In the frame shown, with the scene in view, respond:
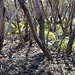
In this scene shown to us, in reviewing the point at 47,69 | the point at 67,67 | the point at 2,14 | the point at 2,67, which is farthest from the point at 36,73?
the point at 2,14

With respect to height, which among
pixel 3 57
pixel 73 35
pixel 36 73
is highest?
pixel 73 35

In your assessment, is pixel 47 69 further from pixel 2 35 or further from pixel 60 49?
A: pixel 60 49

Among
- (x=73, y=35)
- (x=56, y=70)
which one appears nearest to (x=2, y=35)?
(x=56, y=70)

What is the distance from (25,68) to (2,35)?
130 cm

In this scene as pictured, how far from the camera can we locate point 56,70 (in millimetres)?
3250

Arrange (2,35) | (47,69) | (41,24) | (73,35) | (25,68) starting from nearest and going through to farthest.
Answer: (2,35)
(47,69)
(25,68)
(73,35)
(41,24)

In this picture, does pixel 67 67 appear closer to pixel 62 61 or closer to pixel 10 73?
pixel 62 61

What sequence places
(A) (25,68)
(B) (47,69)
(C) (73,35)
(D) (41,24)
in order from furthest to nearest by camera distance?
(D) (41,24) < (C) (73,35) < (A) (25,68) < (B) (47,69)

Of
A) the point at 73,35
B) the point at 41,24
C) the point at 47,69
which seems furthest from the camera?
the point at 41,24

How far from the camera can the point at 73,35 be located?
4.33m

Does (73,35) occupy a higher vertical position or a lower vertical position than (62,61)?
higher

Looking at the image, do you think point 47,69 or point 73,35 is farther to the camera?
point 73,35

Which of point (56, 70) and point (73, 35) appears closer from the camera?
point (56, 70)

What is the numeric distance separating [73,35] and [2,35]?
255 cm
